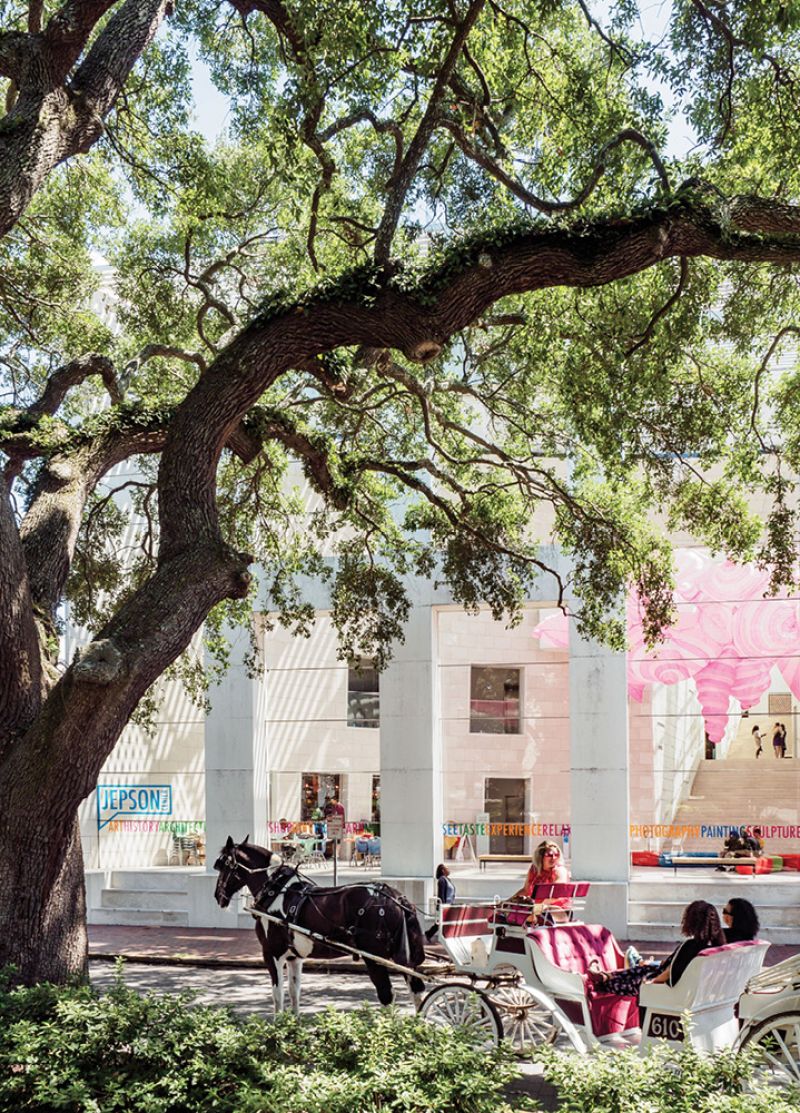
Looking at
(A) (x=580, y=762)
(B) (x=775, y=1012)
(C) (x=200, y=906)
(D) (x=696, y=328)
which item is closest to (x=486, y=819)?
(A) (x=580, y=762)

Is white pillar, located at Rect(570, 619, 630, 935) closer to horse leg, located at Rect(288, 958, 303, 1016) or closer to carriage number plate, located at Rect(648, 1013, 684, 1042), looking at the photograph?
horse leg, located at Rect(288, 958, 303, 1016)

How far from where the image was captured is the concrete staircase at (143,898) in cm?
2212

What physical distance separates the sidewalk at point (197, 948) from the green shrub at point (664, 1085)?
31.4 feet

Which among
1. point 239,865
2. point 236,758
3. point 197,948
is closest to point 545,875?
point 239,865

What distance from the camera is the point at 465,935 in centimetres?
1130

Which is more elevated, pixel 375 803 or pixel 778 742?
pixel 778 742

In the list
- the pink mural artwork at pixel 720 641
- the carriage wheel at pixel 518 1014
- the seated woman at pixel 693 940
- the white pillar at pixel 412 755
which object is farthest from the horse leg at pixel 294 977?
the pink mural artwork at pixel 720 641

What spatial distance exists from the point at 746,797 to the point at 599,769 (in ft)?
8.83

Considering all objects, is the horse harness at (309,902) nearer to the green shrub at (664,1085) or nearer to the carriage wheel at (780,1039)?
the carriage wheel at (780,1039)

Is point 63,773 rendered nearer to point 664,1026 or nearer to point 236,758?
point 664,1026

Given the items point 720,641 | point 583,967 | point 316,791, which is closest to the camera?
point 583,967

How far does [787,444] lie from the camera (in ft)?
47.7

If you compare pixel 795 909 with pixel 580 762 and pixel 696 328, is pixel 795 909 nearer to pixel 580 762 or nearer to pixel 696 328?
pixel 580 762

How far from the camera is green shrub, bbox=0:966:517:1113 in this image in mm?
6199
